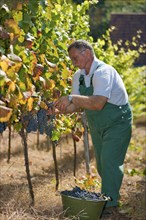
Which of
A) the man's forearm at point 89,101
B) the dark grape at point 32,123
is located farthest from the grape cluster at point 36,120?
the man's forearm at point 89,101

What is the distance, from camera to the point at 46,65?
5.40m

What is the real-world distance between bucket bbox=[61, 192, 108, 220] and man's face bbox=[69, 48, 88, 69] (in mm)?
1247

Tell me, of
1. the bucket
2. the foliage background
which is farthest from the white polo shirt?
the bucket

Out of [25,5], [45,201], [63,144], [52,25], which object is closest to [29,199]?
[45,201]

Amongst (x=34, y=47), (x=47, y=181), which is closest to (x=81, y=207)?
(x=34, y=47)

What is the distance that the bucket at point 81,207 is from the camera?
5.75 metres

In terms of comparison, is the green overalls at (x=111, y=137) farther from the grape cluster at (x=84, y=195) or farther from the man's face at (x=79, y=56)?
the grape cluster at (x=84, y=195)

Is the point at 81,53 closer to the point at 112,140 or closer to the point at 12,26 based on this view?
the point at 112,140

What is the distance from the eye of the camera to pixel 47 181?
803 centimetres

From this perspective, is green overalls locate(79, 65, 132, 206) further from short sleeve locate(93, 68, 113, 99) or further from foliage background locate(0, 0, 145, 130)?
foliage background locate(0, 0, 145, 130)

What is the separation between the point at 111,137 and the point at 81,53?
0.93m

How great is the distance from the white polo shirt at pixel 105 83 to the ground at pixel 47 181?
2.70 ft

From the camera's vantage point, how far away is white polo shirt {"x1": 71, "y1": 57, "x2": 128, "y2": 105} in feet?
19.3

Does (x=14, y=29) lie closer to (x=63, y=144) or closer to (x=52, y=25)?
(x=52, y=25)
